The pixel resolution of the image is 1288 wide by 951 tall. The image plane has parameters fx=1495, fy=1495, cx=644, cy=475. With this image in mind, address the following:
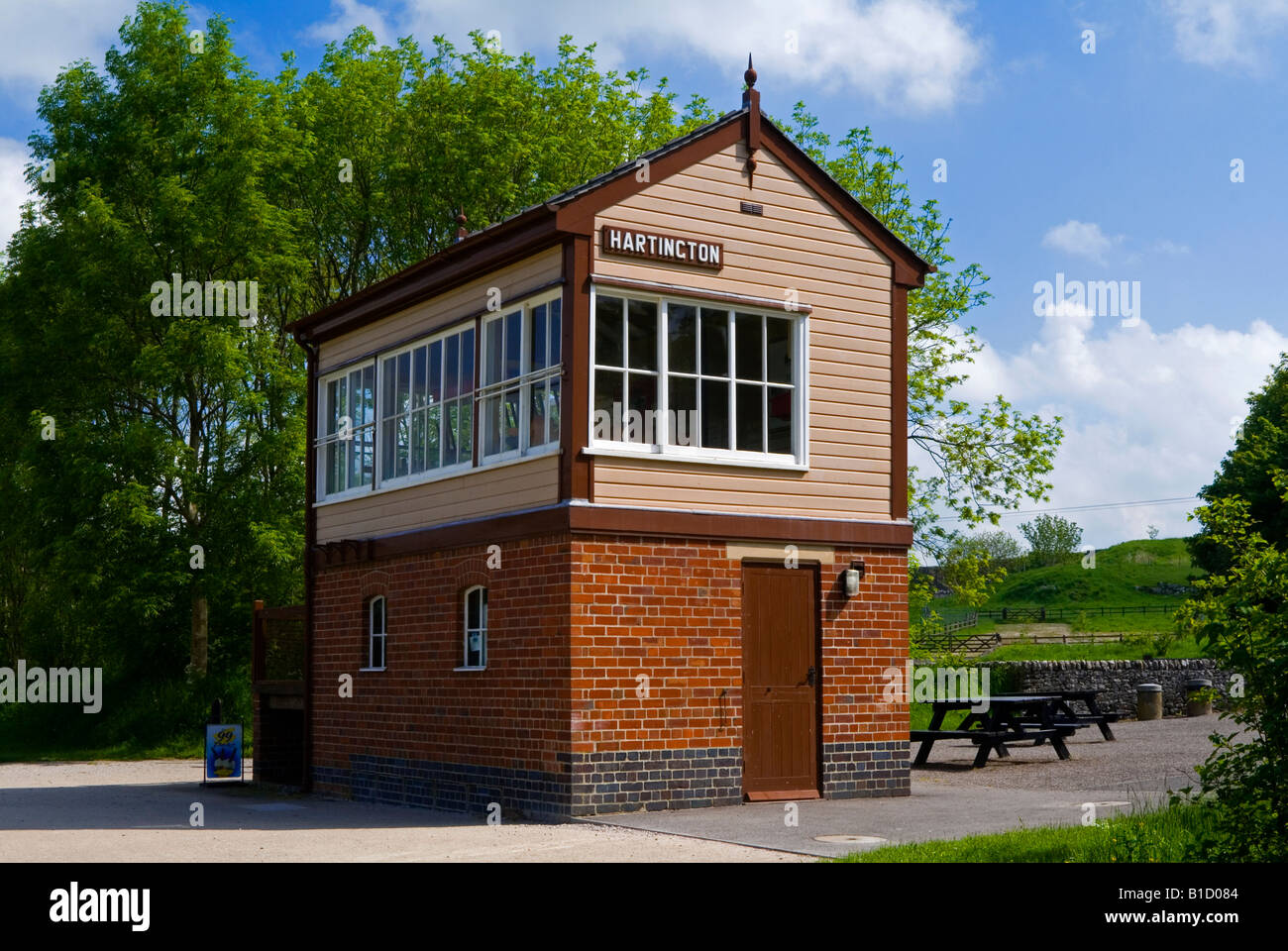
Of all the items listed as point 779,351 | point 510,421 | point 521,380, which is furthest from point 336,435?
point 779,351

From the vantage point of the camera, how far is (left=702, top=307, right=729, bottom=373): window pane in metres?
16.0

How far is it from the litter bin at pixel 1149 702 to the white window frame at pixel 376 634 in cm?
2056

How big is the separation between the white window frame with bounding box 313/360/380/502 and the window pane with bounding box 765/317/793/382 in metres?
5.52

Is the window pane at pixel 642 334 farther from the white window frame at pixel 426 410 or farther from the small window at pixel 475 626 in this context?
the small window at pixel 475 626

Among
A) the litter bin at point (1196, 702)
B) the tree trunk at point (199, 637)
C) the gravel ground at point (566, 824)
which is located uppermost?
the tree trunk at point (199, 637)

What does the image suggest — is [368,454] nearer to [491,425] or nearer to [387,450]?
[387,450]

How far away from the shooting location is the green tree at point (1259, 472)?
44125mm

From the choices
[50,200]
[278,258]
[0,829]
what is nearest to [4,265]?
[50,200]

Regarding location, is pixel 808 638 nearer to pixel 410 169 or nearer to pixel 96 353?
pixel 96 353

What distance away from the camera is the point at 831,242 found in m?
17.1

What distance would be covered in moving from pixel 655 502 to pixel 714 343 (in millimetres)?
1956

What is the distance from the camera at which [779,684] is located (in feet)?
52.7

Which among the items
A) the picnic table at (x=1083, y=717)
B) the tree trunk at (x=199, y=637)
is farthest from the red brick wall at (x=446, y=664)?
the tree trunk at (x=199, y=637)

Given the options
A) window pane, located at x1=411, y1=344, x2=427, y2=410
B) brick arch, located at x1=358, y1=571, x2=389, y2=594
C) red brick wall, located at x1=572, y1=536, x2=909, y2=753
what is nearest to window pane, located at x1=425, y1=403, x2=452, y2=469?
window pane, located at x1=411, y1=344, x2=427, y2=410
